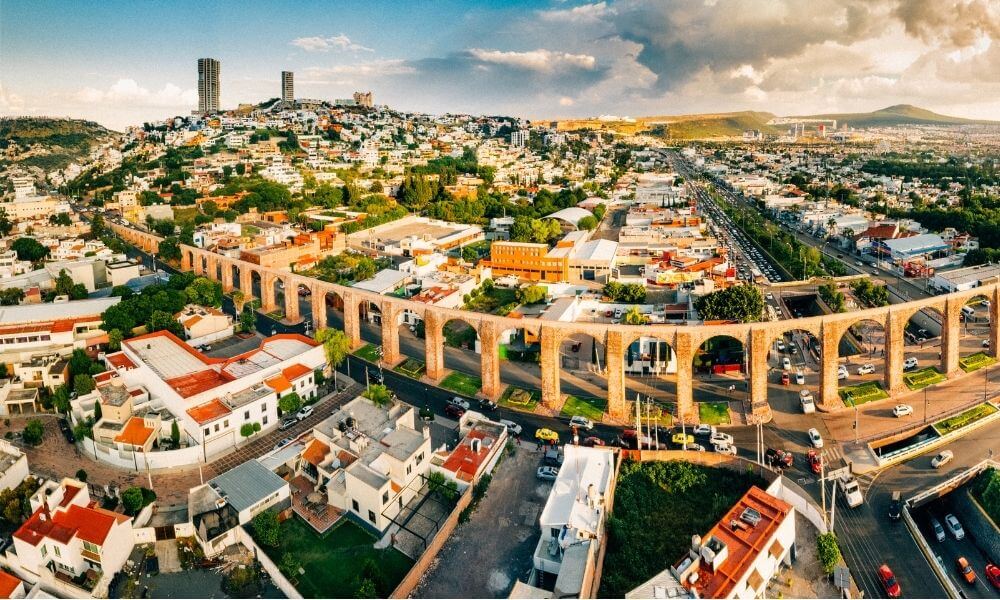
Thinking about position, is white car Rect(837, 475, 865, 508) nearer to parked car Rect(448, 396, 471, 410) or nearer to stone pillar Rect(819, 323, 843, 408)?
stone pillar Rect(819, 323, 843, 408)

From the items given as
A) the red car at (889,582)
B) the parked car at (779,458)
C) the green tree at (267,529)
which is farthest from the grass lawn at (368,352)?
the red car at (889,582)

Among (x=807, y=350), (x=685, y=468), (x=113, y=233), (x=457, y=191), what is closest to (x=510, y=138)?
(x=457, y=191)

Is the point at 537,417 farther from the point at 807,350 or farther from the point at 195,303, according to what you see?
the point at 195,303

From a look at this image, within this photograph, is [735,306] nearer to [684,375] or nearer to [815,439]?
[684,375]

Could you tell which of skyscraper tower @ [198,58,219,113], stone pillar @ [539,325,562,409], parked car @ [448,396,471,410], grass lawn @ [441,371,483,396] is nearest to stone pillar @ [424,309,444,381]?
grass lawn @ [441,371,483,396]

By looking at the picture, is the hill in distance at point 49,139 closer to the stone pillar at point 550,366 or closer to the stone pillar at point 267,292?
the stone pillar at point 267,292

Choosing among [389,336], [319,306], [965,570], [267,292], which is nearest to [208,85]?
[267,292]
